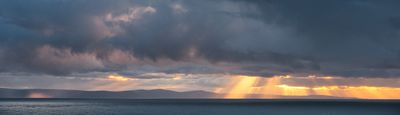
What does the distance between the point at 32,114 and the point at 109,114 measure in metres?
20.6

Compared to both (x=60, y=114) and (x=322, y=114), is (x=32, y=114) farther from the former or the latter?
(x=322, y=114)

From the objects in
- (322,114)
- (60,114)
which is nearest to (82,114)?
(60,114)

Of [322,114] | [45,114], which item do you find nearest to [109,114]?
[45,114]

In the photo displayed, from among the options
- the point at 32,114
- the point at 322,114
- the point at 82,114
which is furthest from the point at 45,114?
the point at 322,114

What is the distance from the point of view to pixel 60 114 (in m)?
129

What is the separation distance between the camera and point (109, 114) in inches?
Answer: 5133

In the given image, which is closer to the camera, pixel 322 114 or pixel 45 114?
pixel 45 114

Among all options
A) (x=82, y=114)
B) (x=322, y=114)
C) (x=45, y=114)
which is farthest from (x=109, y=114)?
(x=322, y=114)

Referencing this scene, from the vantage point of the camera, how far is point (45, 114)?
12812 cm

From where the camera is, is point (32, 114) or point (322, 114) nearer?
point (32, 114)

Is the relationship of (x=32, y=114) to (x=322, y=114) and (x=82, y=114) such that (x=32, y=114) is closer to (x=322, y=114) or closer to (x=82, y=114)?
(x=82, y=114)

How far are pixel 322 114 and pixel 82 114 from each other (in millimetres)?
67956

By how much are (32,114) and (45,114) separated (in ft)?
11.2

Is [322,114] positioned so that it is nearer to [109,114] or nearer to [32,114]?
[109,114]
